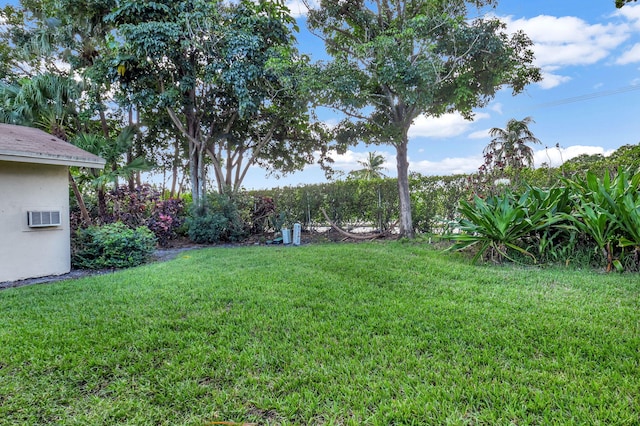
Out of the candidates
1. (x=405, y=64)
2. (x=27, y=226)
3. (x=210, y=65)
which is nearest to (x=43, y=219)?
(x=27, y=226)

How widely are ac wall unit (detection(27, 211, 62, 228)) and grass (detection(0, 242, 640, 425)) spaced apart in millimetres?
1980

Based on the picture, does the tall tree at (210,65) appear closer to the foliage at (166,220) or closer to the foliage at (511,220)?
the foliage at (166,220)

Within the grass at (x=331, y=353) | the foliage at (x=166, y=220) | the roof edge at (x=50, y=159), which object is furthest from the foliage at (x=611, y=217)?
the foliage at (x=166, y=220)

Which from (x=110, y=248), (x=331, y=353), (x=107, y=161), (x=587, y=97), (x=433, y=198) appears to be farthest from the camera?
(x=587, y=97)

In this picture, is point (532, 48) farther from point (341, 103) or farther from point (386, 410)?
point (386, 410)

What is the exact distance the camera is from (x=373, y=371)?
215 centimetres

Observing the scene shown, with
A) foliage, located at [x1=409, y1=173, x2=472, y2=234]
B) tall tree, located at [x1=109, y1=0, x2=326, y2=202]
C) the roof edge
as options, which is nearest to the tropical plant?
tall tree, located at [x1=109, y1=0, x2=326, y2=202]

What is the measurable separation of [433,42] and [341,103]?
2617 millimetres

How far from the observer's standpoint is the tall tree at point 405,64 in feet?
24.9

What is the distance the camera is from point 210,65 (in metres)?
9.01

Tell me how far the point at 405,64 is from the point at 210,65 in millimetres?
5295

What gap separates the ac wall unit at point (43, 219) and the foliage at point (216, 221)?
3.73 meters

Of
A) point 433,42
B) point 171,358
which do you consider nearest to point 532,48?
point 433,42

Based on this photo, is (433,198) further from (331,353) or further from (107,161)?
(107,161)
